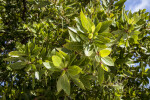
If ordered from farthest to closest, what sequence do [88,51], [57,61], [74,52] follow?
[74,52] → [88,51] → [57,61]

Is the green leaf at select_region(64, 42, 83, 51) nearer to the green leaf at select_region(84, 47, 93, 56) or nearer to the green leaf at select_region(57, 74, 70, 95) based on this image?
the green leaf at select_region(84, 47, 93, 56)

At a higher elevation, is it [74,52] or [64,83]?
[74,52]

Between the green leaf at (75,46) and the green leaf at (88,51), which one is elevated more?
the green leaf at (75,46)

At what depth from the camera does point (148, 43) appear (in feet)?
10.8

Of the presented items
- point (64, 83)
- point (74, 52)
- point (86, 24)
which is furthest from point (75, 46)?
point (64, 83)

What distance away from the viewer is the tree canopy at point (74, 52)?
150 centimetres

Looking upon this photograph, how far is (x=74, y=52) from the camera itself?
1.66 meters

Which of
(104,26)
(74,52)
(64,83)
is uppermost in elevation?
(104,26)

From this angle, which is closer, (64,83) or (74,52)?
(64,83)

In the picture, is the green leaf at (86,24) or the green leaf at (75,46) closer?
the green leaf at (86,24)

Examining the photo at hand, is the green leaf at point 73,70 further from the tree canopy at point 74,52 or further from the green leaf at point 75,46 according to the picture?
the green leaf at point 75,46

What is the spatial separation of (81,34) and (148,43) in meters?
2.26

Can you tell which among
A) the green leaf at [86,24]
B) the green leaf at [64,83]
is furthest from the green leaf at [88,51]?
the green leaf at [64,83]

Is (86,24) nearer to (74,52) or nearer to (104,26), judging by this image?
(104,26)
